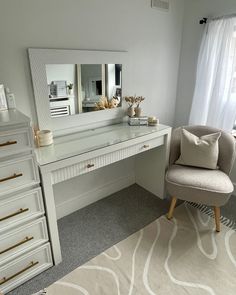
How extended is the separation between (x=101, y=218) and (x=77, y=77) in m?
1.37

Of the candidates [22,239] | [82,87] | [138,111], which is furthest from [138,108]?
[22,239]

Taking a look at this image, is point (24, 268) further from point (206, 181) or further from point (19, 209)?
point (206, 181)

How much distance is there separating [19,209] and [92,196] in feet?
3.45

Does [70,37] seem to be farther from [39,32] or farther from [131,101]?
[131,101]

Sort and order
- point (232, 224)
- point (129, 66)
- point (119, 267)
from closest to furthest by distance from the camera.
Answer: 1. point (119, 267)
2. point (232, 224)
3. point (129, 66)

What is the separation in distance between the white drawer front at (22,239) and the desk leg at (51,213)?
0.04 m

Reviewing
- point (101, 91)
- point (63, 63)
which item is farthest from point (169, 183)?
point (63, 63)

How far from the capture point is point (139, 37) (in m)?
2.16

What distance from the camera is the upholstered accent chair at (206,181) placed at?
5.86 feet

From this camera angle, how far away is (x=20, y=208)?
4.48 feet

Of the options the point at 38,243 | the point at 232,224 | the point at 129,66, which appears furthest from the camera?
the point at 129,66

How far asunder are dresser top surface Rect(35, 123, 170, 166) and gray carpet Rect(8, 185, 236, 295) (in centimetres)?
84

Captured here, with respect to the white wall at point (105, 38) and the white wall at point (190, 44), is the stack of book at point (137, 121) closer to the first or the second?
the white wall at point (105, 38)

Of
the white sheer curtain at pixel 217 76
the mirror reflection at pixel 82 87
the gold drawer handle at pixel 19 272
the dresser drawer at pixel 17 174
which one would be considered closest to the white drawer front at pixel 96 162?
the dresser drawer at pixel 17 174
